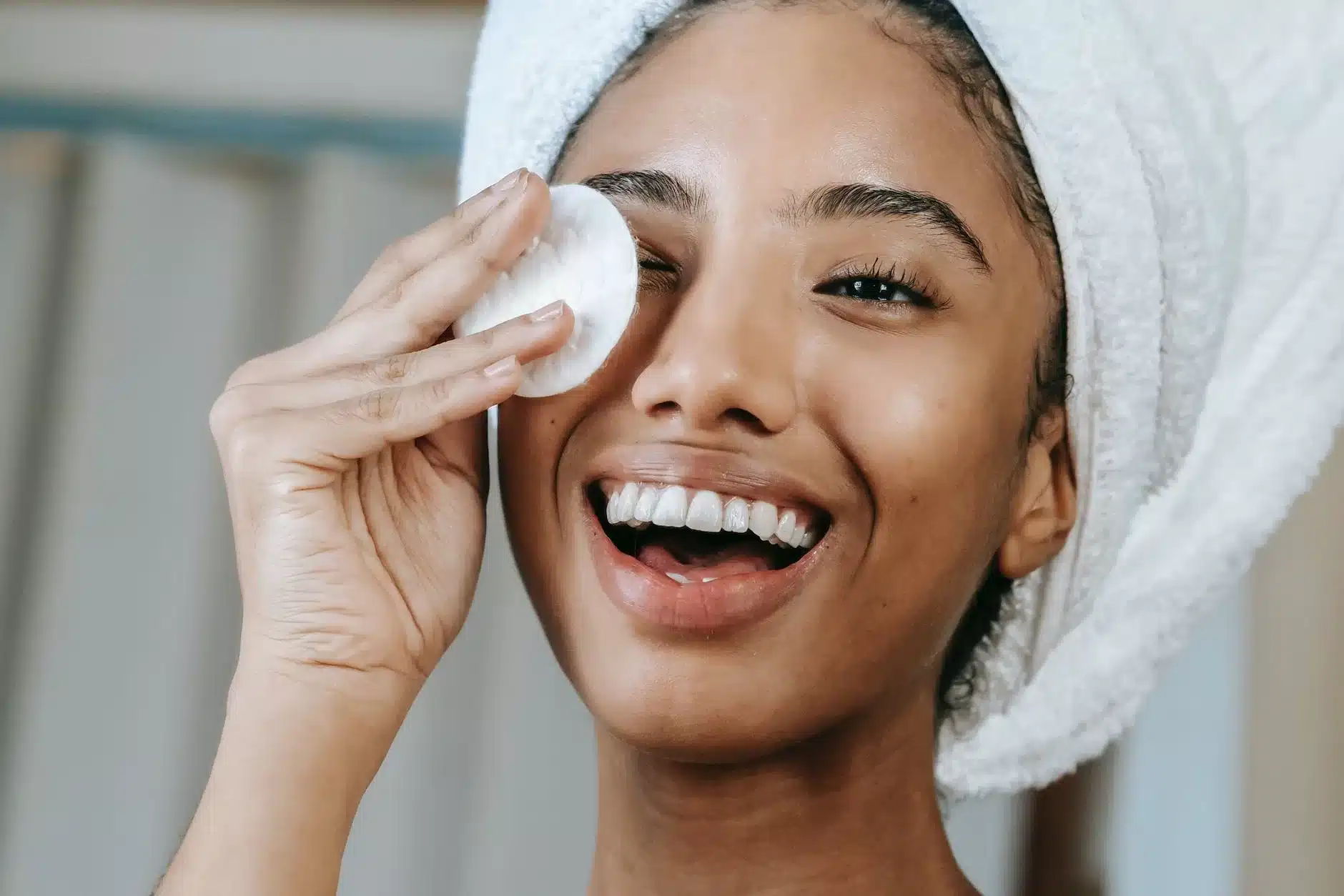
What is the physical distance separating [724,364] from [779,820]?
319 millimetres

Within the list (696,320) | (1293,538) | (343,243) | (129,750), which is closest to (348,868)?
(129,750)

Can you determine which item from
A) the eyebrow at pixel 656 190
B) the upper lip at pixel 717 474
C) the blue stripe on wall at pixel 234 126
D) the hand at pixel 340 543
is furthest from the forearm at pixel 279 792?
the blue stripe on wall at pixel 234 126

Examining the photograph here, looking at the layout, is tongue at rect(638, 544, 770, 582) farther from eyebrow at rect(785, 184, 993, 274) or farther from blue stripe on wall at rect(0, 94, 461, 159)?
blue stripe on wall at rect(0, 94, 461, 159)

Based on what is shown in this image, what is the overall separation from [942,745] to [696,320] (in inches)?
18.3

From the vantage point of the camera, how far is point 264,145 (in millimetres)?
1603

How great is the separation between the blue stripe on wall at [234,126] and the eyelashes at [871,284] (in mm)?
810

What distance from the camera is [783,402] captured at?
76 cm

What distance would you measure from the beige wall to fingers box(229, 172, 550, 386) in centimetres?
93

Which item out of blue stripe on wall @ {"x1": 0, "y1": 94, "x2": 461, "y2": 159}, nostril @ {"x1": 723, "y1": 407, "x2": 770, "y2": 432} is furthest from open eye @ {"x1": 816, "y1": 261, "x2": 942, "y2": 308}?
blue stripe on wall @ {"x1": 0, "y1": 94, "x2": 461, "y2": 159}

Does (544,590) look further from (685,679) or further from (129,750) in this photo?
(129,750)

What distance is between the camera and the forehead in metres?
0.80

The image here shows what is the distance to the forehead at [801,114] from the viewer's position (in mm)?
805

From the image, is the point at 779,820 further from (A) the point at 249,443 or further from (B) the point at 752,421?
(A) the point at 249,443

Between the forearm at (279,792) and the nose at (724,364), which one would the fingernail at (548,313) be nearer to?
the nose at (724,364)
